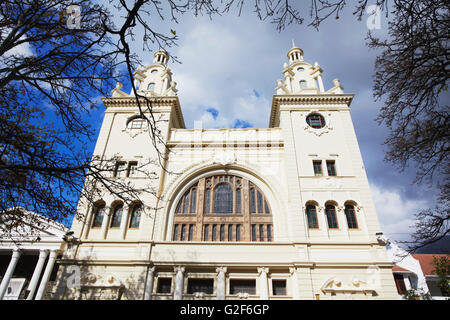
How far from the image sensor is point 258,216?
1938cm

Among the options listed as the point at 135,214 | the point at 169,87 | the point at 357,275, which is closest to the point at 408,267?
the point at 357,275

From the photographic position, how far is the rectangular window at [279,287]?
657 inches

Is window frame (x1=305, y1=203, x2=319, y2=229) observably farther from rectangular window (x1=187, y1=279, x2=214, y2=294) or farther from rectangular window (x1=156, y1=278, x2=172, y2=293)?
rectangular window (x1=156, y1=278, x2=172, y2=293)

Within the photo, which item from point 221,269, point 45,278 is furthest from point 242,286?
point 45,278

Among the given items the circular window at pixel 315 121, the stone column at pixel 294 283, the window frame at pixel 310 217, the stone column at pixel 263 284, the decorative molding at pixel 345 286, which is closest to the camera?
the decorative molding at pixel 345 286

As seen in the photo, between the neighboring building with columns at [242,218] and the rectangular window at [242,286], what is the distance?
0.21 ft

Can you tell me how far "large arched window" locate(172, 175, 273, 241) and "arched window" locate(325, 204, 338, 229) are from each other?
170 inches

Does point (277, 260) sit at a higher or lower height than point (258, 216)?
lower

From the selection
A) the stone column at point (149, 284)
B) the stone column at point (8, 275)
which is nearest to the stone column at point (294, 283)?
the stone column at point (149, 284)

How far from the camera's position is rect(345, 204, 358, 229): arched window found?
1852cm

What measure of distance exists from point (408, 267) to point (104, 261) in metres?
31.6

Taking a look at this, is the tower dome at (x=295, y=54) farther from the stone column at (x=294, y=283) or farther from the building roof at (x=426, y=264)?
the building roof at (x=426, y=264)

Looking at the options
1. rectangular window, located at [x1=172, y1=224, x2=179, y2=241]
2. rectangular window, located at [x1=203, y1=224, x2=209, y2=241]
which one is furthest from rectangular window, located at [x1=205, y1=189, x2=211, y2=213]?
rectangular window, located at [x1=172, y1=224, x2=179, y2=241]
